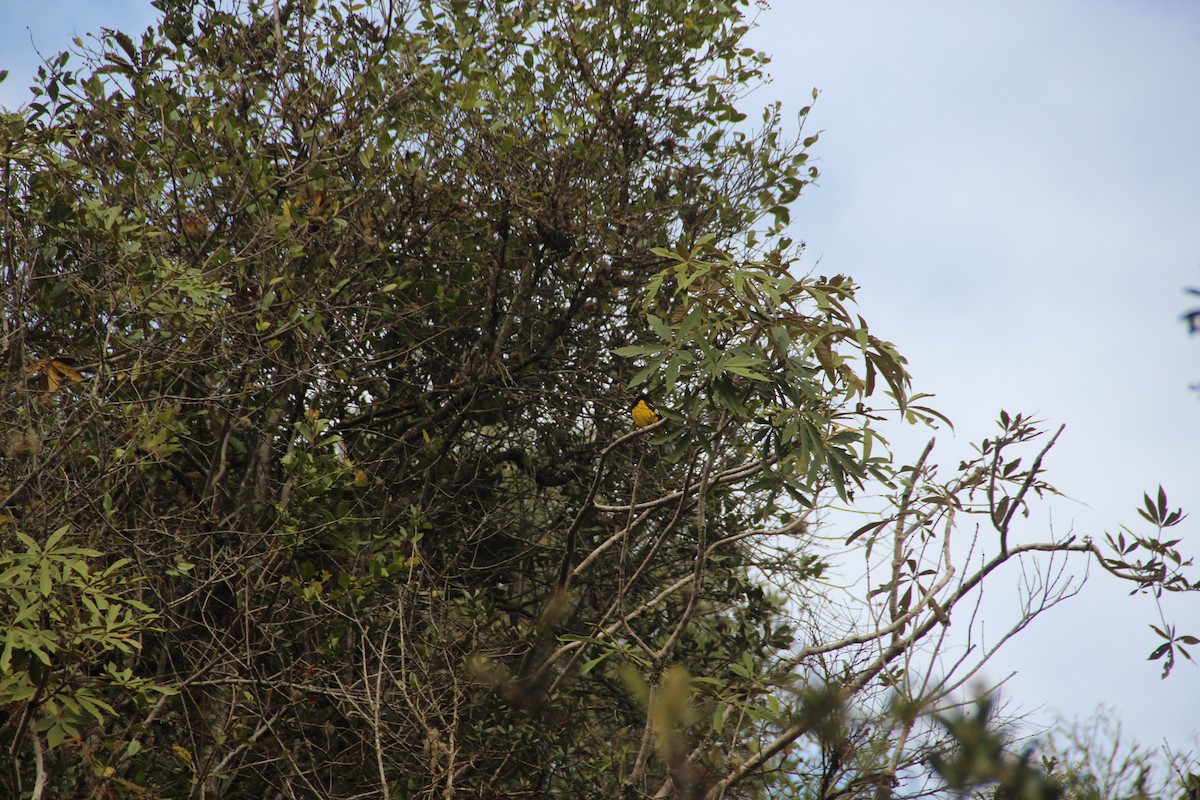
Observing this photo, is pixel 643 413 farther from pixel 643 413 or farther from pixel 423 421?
pixel 423 421

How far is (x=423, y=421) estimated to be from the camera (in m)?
5.29

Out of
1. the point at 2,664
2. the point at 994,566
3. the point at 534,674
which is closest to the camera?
the point at 2,664

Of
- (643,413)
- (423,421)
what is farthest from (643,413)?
(423,421)

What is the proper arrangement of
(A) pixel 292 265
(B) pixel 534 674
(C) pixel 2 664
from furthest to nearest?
1. (A) pixel 292 265
2. (B) pixel 534 674
3. (C) pixel 2 664

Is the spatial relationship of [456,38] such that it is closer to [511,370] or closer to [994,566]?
[511,370]

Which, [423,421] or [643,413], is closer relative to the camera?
[643,413]

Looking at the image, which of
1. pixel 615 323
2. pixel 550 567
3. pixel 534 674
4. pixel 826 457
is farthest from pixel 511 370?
pixel 826 457

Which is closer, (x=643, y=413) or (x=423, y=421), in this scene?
(x=643, y=413)

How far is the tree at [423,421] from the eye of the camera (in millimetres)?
3508

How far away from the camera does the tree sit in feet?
11.5

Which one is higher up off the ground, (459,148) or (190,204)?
(459,148)

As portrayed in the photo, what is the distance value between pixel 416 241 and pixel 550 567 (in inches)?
72.4

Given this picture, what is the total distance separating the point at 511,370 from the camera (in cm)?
538

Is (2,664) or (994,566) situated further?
(994,566)
